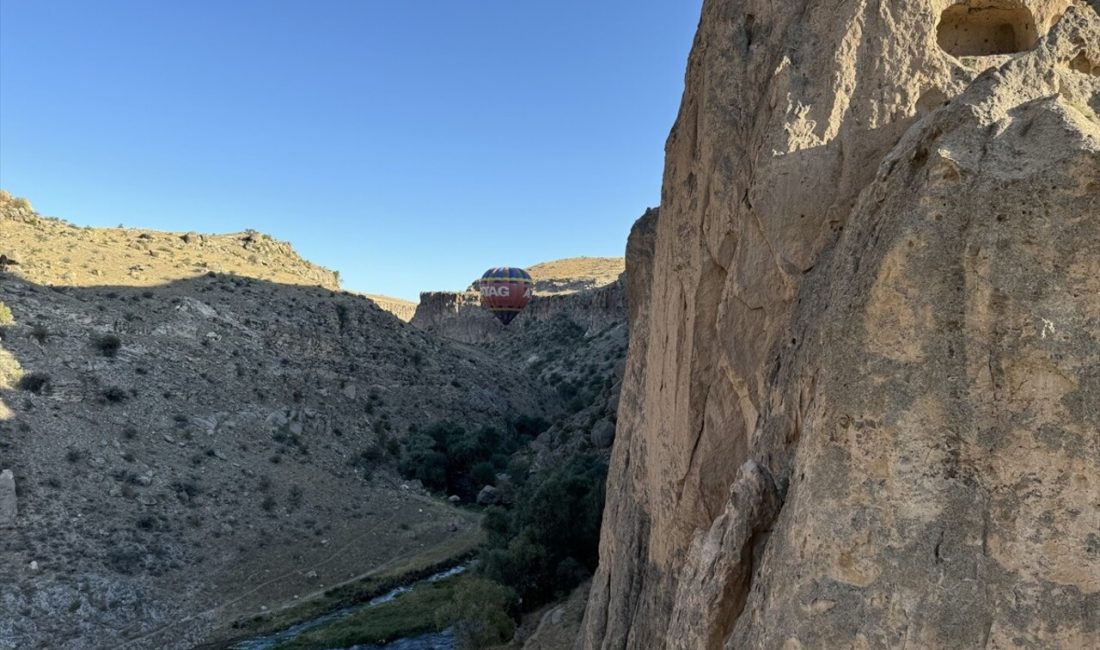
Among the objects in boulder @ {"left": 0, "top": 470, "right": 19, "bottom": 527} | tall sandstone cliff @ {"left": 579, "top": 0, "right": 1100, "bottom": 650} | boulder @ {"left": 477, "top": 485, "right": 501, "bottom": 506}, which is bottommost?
boulder @ {"left": 477, "top": 485, "right": 501, "bottom": 506}

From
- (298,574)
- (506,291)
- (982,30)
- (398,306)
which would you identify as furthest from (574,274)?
(982,30)

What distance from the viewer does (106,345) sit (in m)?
36.6

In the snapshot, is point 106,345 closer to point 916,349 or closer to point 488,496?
point 488,496

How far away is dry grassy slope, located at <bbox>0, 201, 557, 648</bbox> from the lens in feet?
83.4

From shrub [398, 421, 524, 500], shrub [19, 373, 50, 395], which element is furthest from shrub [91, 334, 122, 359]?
shrub [398, 421, 524, 500]

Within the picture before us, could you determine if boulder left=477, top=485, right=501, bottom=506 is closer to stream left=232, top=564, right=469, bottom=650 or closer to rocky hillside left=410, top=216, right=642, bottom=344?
stream left=232, top=564, right=469, bottom=650

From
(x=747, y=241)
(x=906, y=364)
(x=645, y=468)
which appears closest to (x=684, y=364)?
(x=747, y=241)

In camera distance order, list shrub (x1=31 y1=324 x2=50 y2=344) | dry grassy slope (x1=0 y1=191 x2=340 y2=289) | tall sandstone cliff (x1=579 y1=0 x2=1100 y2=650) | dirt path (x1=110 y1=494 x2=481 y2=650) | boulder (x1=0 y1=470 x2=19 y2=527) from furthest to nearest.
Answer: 1. dry grassy slope (x1=0 y1=191 x2=340 y2=289)
2. shrub (x1=31 y1=324 x2=50 y2=344)
3. boulder (x1=0 y1=470 x2=19 y2=527)
4. dirt path (x1=110 y1=494 x2=481 y2=650)
5. tall sandstone cliff (x1=579 y1=0 x2=1100 y2=650)

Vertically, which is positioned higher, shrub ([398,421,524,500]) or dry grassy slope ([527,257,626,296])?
dry grassy slope ([527,257,626,296])

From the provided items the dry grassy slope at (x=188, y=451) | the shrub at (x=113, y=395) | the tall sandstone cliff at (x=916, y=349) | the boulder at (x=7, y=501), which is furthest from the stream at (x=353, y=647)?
the tall sandstone cliff at (x=916, y=349)

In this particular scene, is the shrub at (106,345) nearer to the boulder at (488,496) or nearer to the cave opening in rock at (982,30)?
the boulder at (488,496)

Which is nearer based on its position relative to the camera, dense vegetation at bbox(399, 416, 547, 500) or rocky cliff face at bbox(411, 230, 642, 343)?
dense vegetation at bbox(399, 416, 547, 500)

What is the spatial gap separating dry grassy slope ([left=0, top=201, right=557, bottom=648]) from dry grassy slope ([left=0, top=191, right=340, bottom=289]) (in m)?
0.46

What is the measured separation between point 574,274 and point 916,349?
4546 inches
